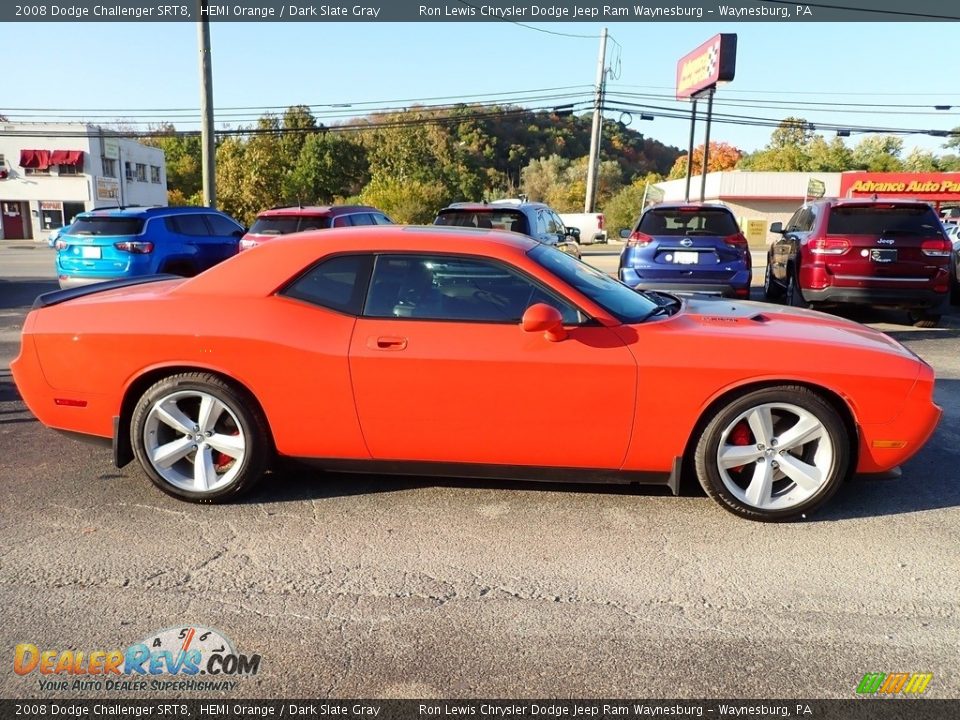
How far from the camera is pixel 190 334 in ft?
12.8

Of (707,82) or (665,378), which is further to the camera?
(707,82)

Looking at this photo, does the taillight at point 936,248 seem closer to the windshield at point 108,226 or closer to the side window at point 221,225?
the side window at point 221,225

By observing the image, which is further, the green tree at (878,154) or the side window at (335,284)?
the green tree at (878,154)

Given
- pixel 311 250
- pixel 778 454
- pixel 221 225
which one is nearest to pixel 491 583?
pixel 778 454

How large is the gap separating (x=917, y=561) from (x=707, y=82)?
1350 inches

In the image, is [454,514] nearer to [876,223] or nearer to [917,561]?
[917,561]

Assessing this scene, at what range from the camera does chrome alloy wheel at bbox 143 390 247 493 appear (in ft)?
13.0

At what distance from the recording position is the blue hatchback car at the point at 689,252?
362 inches

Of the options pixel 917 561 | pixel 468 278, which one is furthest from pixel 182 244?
pixel 917 561

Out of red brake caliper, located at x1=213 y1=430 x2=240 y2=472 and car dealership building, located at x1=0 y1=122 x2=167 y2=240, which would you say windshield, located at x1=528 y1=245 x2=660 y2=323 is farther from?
car dealership building, located at x1=0 y1=122 x2=167 y2=240

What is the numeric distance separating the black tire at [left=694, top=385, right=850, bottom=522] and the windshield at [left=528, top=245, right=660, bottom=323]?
28.5 inches

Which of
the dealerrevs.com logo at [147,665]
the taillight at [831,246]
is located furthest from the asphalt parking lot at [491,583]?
the taillight at [831,246]

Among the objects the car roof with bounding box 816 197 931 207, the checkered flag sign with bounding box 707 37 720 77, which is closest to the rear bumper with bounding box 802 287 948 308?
the car roof with bounding box 816 197 931 207

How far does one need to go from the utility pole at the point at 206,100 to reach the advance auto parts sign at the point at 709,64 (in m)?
22.7
